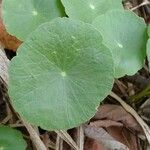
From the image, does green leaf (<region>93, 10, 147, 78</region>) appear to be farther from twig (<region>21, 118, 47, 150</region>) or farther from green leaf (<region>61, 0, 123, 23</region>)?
twig (<region>21, 118, 47, 150</region>)

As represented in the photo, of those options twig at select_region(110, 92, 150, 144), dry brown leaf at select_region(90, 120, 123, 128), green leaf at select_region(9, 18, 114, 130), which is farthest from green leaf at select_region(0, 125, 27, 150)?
twig at select_region(110, 92, 150, 144)

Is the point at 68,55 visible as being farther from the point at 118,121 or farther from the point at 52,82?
the point at 118,121

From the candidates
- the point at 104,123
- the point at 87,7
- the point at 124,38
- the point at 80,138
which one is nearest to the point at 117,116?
the point at 104,123

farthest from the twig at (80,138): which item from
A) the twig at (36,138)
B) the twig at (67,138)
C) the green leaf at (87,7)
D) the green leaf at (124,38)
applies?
the green leaf at (87,7)

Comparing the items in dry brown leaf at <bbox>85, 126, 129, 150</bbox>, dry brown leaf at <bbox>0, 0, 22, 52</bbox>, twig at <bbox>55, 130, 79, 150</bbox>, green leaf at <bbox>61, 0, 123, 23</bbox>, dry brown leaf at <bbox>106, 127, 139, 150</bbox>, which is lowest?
dry brown leaf at <bbox>106, 127, 139, 150</bbox>

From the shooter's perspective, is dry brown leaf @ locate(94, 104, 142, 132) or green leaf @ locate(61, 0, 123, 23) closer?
green leaf @ locate(61, 0, 123, 23)

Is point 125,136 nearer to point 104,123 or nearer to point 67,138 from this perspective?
point 104,123
